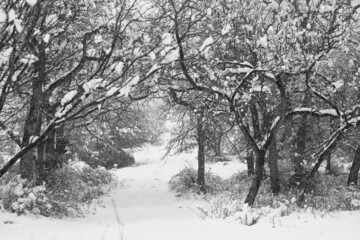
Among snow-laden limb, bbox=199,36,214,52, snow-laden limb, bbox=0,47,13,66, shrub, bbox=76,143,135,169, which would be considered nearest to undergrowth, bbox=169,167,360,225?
shrub, bbox=76,143,135,169

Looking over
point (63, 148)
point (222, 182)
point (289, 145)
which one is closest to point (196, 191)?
point (222, 182)

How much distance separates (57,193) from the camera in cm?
1141

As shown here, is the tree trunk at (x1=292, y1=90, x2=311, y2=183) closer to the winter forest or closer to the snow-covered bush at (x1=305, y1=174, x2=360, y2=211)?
the winter forest

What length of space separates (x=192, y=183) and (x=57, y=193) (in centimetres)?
695

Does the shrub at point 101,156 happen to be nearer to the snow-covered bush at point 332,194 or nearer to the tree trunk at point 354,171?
the snow-covered bush at point 332,194

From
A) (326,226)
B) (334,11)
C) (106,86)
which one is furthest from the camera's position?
(334,11)

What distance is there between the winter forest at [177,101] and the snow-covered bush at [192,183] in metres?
0.06

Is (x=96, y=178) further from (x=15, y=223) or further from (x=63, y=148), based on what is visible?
(x=15, y=223)

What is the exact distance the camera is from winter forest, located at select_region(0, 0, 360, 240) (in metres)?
3.64

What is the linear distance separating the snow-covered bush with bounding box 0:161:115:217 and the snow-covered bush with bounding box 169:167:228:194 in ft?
9.64

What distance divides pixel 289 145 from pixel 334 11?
7.95 m

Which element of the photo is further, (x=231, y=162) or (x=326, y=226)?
(x=231, y=162)

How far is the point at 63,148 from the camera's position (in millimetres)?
16078

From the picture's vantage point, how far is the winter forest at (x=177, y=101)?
3.64 meters
